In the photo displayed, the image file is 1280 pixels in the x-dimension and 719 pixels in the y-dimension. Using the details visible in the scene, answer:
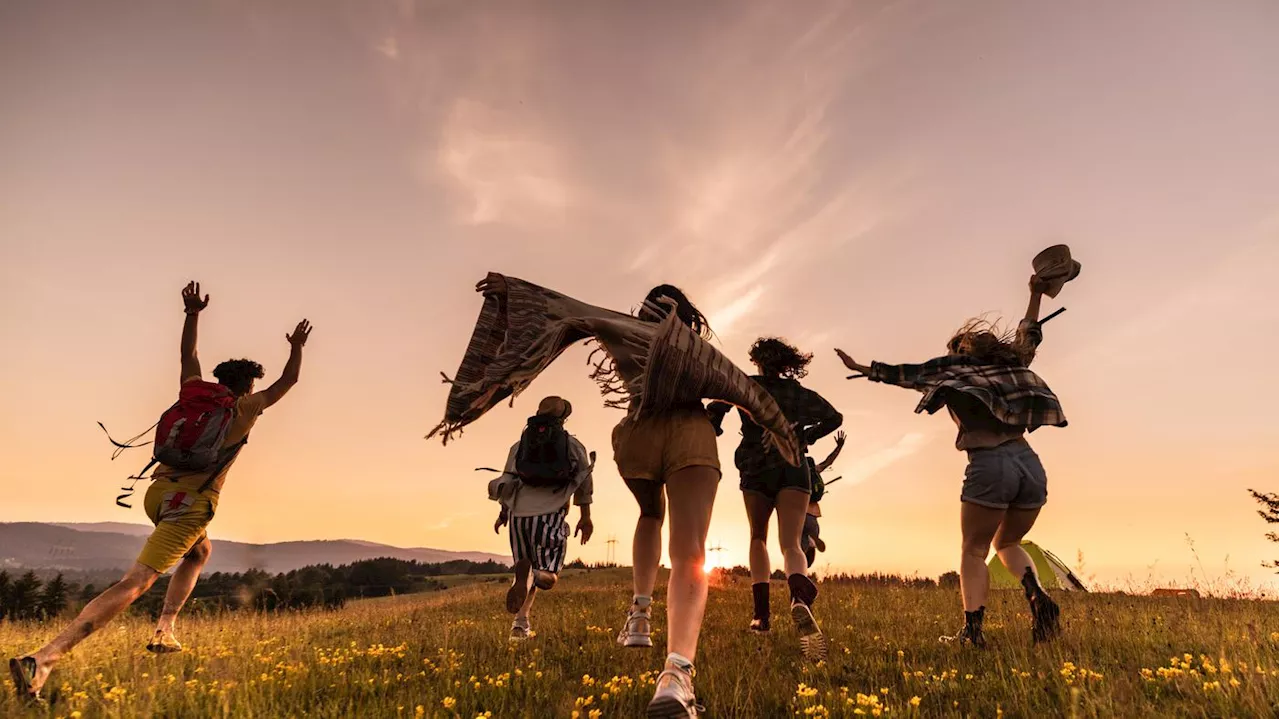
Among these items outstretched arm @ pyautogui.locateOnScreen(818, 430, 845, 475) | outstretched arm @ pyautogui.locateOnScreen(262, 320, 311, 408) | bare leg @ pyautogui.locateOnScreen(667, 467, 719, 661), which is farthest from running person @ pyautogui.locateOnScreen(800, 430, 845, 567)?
outstretched arm @ pyautogui.locateOnScreen(262, 320, 311, 408)

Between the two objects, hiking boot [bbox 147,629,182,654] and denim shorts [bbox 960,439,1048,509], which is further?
hiking boot [bbox 147,629,182,654]

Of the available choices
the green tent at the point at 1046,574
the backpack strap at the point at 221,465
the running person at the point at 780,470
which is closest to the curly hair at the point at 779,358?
the running person at the point at 780,470

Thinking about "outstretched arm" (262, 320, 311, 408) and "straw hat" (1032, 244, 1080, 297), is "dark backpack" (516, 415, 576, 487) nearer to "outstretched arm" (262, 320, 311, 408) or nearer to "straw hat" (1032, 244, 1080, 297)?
"outstretched arm" (262, 320, 311, 408)

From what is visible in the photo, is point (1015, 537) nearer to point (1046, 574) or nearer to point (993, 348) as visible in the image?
point (993, 348)

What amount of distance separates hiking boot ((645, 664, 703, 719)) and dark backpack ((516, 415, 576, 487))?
430 centimetres

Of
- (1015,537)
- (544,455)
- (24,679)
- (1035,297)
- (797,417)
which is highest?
(1035,297)

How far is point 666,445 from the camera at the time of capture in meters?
3.82

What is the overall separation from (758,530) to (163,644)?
5.57m

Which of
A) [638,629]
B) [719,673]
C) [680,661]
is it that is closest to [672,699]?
[680,661]

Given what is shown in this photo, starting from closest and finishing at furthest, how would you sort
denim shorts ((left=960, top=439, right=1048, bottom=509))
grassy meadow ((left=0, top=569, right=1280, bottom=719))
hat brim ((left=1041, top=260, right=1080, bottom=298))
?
grassy meadow ((left=0, top=569, right=1280, bottom=719)) < denim shorts ((left=960, top=439, right=1048, bottom=509)) < hat brim ((left=1041, top=260, right=1080, bottom=298))

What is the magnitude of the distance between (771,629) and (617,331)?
456 centimetres

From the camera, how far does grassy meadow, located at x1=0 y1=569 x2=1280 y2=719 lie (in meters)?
3.62

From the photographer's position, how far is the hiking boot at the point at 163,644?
5969 mm

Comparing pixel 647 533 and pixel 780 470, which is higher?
pixel 780 470
